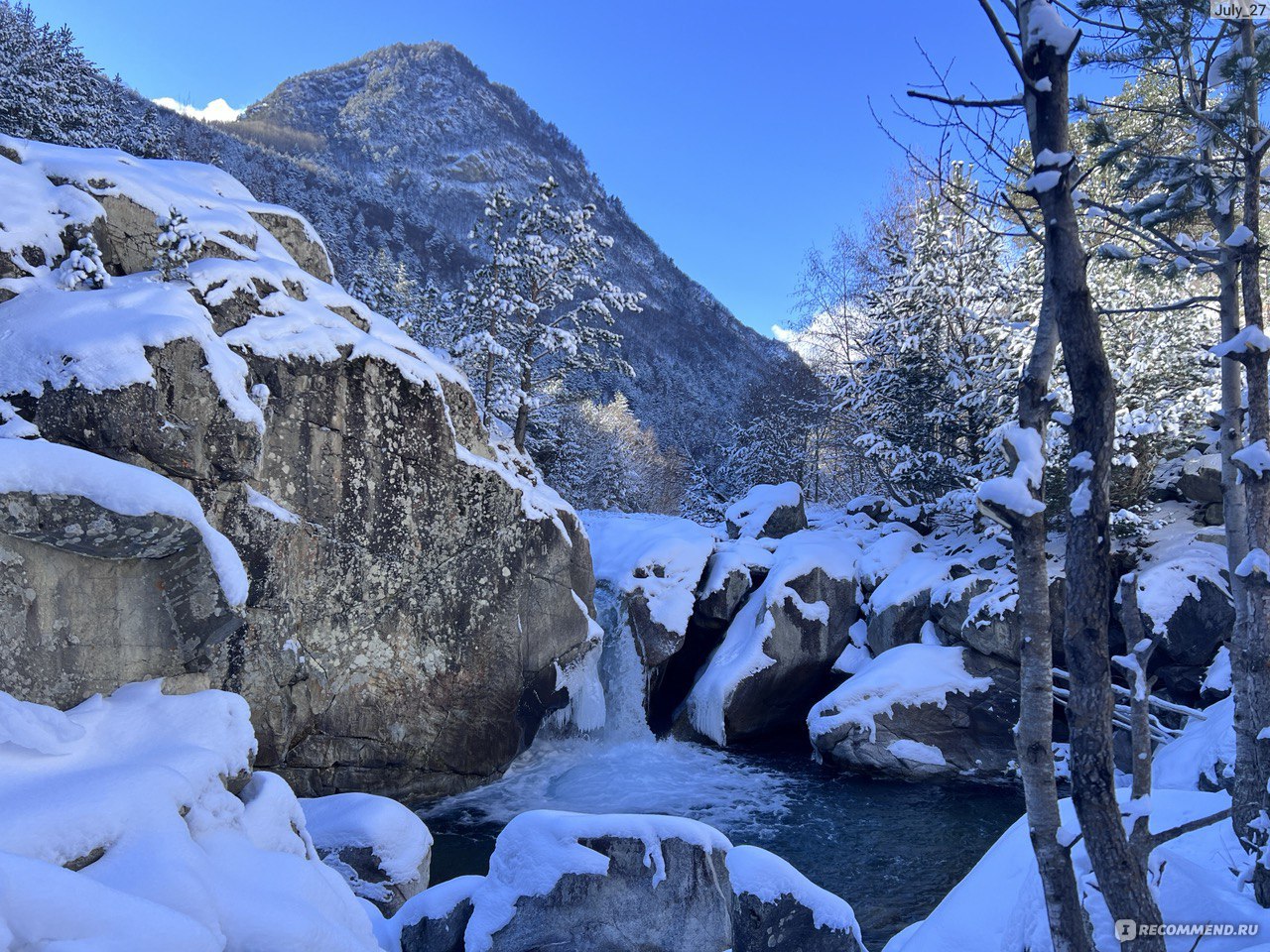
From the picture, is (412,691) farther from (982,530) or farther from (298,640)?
(982,530)

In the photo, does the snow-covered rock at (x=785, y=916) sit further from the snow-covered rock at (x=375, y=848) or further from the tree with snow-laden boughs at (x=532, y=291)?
the tree with snow-laden boughs at (x=532, y=291)

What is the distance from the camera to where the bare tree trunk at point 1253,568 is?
456 cm

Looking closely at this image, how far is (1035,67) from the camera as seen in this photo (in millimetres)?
3125

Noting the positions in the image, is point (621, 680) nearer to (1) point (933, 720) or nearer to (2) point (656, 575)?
(2) point (656, 575)

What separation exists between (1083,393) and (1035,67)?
1.35 m

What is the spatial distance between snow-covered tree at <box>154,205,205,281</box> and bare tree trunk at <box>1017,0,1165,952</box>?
9.47m

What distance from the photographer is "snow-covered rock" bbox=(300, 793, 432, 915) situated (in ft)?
21.1

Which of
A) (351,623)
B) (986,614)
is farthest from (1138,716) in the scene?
(351,623)

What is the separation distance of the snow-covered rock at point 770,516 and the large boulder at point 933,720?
580cm

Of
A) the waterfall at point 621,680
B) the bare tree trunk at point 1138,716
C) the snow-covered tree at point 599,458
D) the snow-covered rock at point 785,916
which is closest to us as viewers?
the bare tree trunk at point 1138,716

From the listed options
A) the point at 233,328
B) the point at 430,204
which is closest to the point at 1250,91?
the point at 233,328

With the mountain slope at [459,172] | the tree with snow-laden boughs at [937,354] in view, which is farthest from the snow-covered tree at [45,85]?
the mountain slope at [459,172]

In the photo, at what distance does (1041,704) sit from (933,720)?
8.96 metres

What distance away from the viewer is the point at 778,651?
13.3m
